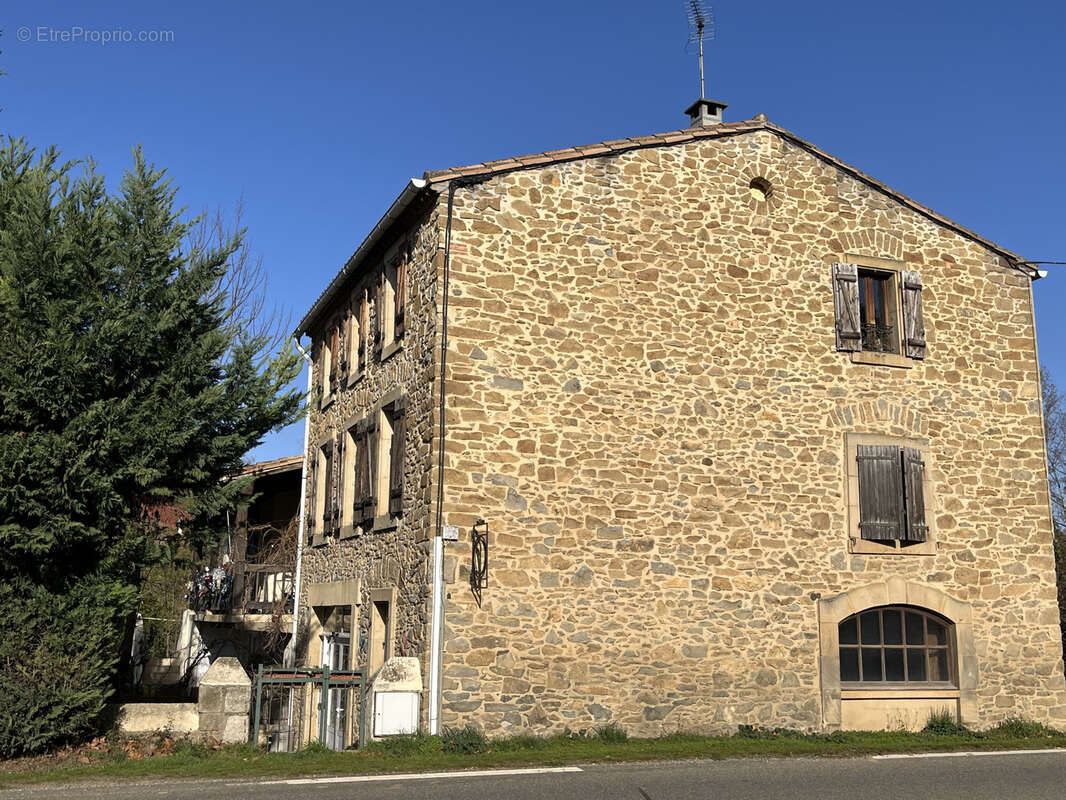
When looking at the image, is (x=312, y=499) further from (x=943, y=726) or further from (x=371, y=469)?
(x=943, y=726)

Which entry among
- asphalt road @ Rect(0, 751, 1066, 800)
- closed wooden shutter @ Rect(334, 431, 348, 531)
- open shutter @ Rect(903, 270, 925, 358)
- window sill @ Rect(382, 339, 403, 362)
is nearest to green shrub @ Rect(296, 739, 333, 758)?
asphalt road @ Rect(0, 751, 1066, 800)

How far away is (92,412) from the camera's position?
1020 centimetres

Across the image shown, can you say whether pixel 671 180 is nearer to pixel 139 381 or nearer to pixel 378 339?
pixel 378 339

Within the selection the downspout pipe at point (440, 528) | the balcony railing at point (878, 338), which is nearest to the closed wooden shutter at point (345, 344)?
the downspout pipe at point (440, 528)

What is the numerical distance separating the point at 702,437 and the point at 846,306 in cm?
297

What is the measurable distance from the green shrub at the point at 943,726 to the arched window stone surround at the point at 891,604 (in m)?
0.22

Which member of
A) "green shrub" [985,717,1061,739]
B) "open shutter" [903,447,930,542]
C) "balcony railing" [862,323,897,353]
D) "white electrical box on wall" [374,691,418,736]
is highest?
"balcony railing" [862,323,897,353]

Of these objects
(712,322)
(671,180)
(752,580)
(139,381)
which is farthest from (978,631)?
(139,381)

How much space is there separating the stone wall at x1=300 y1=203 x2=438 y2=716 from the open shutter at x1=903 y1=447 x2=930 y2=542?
6.49 metres

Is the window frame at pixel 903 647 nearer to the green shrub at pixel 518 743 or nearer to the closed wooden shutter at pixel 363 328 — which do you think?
the green shrub at pixel 518 743

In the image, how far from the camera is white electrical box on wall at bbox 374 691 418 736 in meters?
10.7

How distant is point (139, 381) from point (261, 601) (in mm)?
9307

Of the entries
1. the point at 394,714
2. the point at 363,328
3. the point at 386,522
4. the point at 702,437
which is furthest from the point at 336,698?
the point at 702,437

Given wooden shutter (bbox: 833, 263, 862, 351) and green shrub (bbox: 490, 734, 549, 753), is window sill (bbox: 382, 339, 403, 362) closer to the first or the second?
green shrub (bbox: 490, 734, 549, 753)
